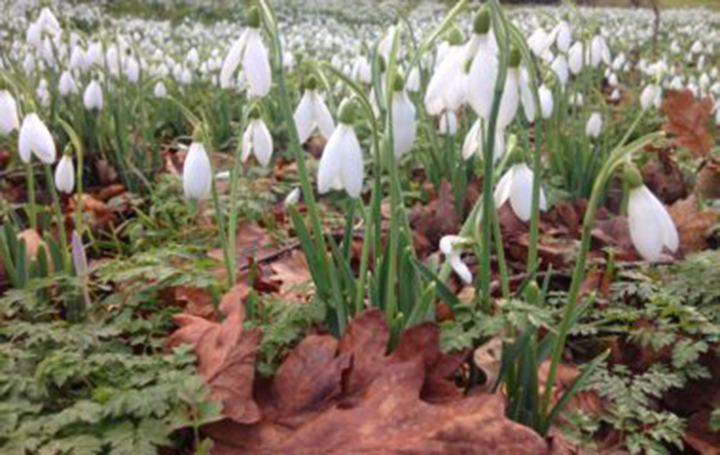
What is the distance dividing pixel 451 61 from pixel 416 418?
0.59 meters

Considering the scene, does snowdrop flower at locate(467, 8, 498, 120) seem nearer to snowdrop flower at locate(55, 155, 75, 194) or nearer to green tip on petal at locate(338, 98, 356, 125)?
green tip on petal at locate(338, 98, 356, 125)

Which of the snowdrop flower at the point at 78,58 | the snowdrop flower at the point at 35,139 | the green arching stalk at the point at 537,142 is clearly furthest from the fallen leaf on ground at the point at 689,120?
the snowdrop flower at the point at 78,58

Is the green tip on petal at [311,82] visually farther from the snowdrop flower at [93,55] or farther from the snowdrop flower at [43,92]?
the snowdrop flower at [43,92]

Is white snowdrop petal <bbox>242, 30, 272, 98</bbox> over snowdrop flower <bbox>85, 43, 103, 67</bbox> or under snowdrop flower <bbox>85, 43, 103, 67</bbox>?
under

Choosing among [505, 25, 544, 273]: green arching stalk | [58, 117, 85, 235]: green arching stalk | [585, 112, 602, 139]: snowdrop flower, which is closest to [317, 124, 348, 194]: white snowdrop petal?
[505, 25, 544, 273]: green arching stalk

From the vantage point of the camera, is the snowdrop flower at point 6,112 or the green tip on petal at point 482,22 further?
the snowdrop flower at point 6,112

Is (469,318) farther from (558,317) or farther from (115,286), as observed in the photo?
(115,286)

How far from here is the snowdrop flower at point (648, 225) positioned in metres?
1.04

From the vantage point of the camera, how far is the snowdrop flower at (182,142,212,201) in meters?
1.50

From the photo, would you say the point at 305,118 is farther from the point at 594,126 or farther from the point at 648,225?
the point at 594,126

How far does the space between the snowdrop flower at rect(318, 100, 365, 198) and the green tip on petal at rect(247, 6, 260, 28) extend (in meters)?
0.25

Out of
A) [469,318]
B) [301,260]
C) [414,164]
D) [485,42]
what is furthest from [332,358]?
[414,164]

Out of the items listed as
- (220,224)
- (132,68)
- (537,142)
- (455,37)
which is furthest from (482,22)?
(132,68)

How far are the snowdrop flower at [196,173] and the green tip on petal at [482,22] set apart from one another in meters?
0.61
